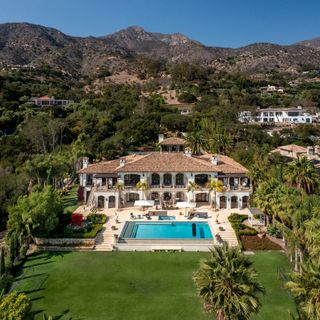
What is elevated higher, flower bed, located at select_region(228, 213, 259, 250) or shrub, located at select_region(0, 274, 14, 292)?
flower bed, located at select_region(228, 213, 259, 250)

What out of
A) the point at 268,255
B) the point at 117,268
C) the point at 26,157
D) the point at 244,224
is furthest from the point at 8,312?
the point at 26,157

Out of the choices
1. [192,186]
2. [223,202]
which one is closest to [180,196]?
[192,186]

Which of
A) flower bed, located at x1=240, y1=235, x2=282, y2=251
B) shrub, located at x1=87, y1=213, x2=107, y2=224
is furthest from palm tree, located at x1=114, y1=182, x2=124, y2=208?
flower bed, located at x1=240, y1=235, x2=282, y2=251

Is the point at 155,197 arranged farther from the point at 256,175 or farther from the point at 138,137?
the point at 138,137

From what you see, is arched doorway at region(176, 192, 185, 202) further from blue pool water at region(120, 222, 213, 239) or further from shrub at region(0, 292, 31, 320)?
shrub at region(0, 292, 31, 320)

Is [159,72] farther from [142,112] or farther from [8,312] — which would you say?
[8,312]

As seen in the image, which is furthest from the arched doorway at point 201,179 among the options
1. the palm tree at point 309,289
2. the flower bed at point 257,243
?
the palm tree at point 309,289

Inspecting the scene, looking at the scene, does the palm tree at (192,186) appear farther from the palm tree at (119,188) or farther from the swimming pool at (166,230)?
the palm tree at (119,188)
